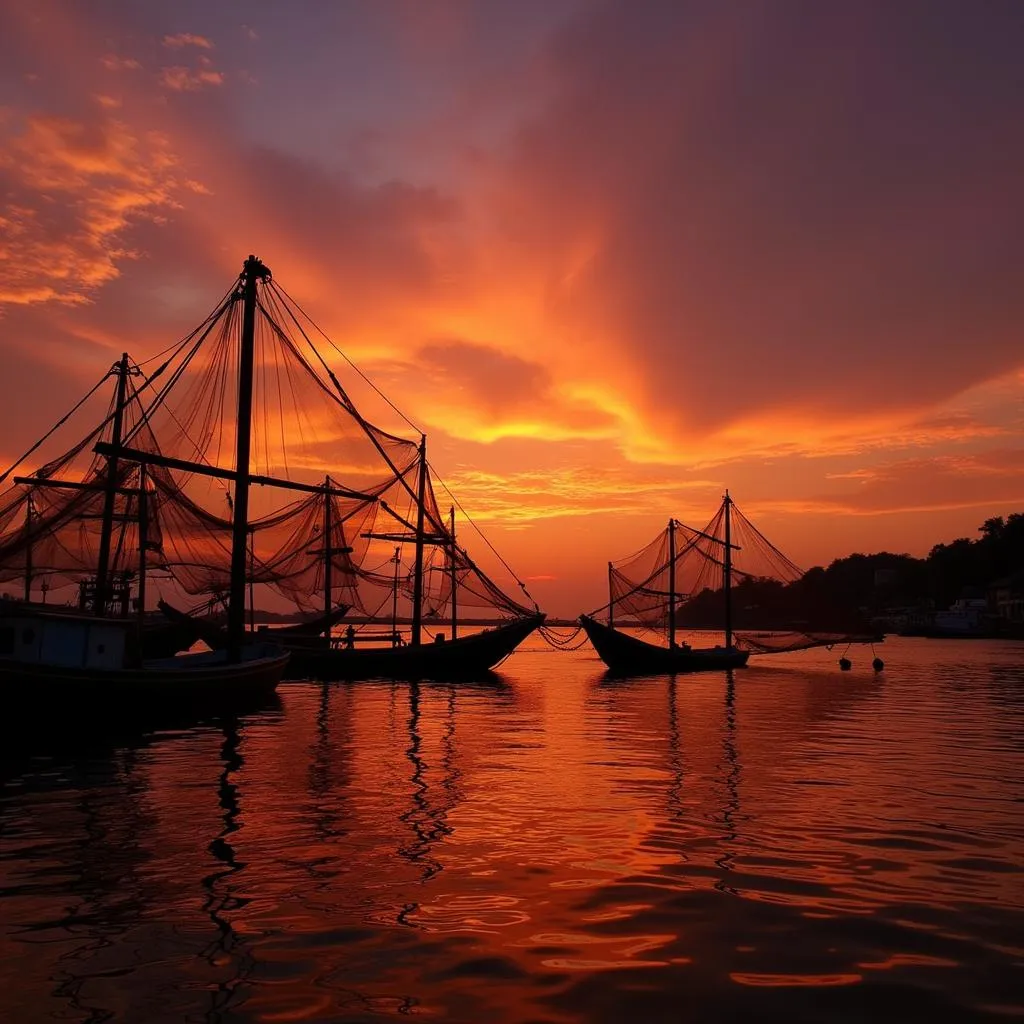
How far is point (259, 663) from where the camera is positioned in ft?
107

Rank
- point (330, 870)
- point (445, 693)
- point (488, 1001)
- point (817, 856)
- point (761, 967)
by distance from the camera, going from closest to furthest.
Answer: point (488, 1001), point (761, 967), point (330, 870), point (817, 856), point (445, 693)

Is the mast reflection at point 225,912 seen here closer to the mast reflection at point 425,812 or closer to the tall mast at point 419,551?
the mast reflection at point 425,812

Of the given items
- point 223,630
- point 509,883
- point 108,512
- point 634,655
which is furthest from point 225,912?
point 634,655

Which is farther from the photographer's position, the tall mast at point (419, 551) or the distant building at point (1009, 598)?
the distant building at point (1009, 598)

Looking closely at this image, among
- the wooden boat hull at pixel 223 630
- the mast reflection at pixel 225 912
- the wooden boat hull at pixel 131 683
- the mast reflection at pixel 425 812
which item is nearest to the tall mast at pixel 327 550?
the wooden boat hull at pixel 223 630

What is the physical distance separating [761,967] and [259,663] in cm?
2754

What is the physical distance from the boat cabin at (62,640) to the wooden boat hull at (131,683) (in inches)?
12.9

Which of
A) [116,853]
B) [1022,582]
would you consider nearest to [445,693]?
[116,853]

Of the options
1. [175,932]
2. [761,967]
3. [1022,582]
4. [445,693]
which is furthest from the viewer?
[1022,582]

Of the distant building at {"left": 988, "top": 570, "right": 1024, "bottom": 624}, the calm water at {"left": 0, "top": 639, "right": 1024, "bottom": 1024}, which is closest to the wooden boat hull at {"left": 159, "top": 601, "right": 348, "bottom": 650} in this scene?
the calm water at {"left": 0, "top": 639, "right": 1024, "bottom": 1024}

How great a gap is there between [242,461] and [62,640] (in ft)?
38.5

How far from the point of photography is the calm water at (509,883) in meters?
7.14

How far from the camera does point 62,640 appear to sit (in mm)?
24219

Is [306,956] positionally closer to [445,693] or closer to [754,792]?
[754,792]
